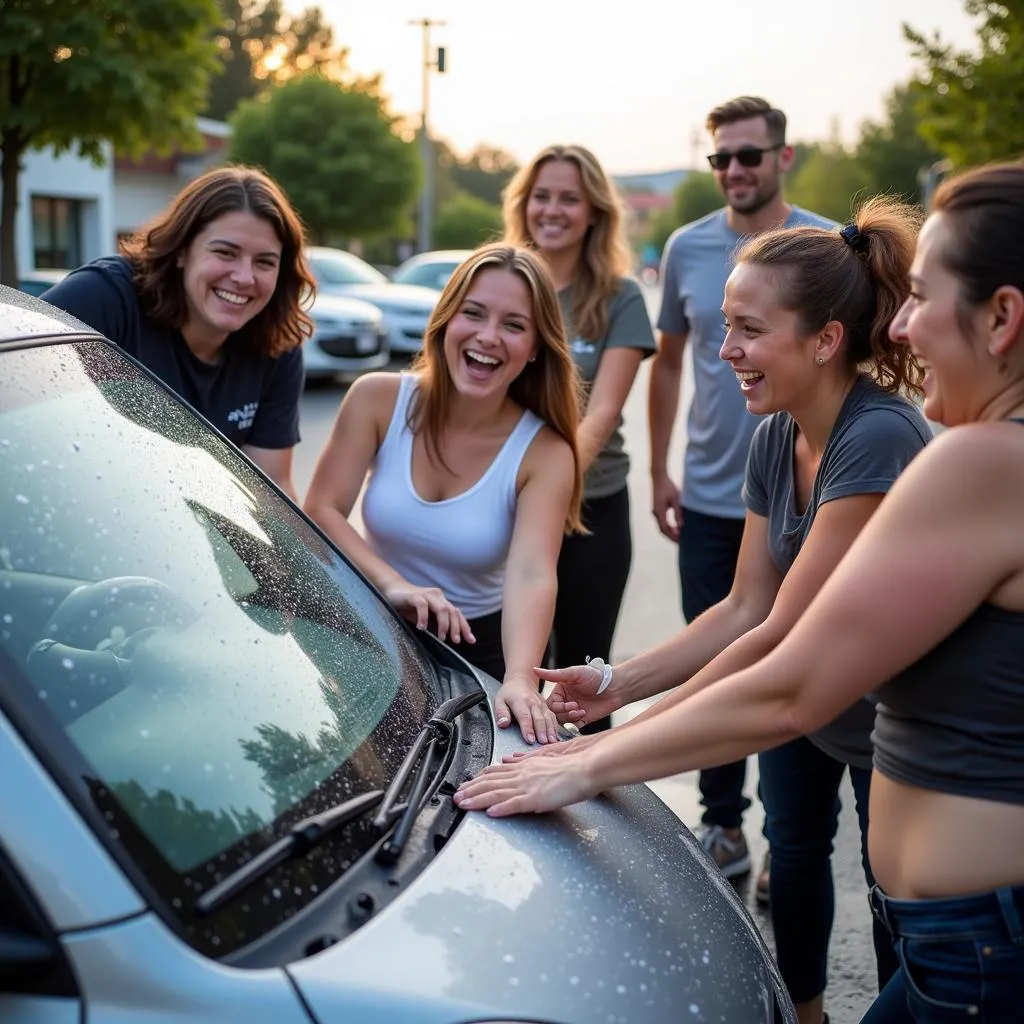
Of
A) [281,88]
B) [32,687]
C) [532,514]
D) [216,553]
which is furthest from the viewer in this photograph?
[281,88]

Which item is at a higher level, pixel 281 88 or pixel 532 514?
pixel 281 88

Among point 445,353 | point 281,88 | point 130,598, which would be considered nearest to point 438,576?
point 445,353

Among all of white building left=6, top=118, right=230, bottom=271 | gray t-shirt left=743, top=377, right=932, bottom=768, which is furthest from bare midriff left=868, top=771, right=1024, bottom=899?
white building left=6, top=118, right=230, bottom=271

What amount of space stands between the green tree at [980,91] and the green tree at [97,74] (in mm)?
9937

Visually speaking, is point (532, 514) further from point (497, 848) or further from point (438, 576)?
point (497, 848)

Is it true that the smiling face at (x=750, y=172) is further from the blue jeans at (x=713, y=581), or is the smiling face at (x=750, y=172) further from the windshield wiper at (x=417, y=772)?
the windshield wiper at (x=417, y=772)

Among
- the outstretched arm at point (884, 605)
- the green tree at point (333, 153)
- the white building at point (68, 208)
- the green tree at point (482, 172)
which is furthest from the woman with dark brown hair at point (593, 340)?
the green tree at point (482, 172)

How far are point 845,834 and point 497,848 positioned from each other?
281 centimetres

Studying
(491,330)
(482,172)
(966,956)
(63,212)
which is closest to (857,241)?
(491,330)

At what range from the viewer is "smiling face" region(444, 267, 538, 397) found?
3.19 meters

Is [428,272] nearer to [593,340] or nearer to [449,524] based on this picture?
[593,340]

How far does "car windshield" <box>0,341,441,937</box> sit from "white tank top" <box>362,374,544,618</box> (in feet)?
1.85

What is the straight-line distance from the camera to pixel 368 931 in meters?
1.61

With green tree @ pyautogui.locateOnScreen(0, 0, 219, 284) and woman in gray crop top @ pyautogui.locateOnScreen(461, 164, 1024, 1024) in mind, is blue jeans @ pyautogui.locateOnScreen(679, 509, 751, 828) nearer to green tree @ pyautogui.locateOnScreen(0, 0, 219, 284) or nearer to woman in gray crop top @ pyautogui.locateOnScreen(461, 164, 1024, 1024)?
woman in gray crop top @ pyautogui.locateOnScreen(461, 164, 1024, 1024)
